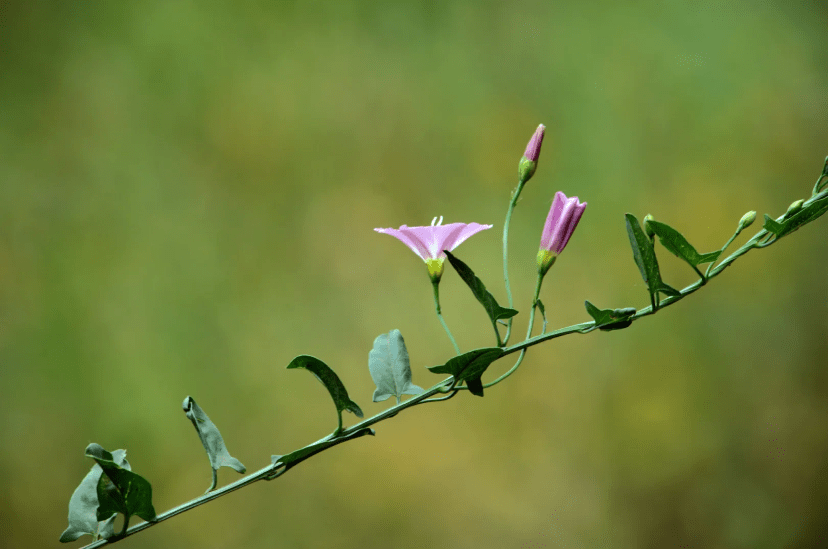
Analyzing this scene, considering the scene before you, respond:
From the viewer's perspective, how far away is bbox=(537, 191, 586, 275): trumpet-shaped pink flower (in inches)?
16.7

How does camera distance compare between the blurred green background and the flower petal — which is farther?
the blurred green background

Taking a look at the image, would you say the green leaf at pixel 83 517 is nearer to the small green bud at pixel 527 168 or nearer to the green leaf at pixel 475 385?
the green leaf at pixel 475 385

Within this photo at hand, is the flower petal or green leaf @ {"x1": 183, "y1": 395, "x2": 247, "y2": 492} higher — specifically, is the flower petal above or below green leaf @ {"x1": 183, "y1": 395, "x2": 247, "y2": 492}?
Result: above

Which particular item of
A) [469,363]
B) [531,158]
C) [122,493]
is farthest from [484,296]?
[122,493]

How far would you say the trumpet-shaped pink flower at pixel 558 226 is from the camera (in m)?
0.42

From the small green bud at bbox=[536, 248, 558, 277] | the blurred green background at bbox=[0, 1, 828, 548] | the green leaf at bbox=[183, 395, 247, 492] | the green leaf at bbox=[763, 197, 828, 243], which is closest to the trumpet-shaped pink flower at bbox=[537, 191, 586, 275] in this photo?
the small green bud at bbox=[536, 248, 558, 277]

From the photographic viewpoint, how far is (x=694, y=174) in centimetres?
167

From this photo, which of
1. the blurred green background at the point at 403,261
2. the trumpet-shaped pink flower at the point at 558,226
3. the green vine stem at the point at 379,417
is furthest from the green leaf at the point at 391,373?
the blurred green background at the point at 403,261

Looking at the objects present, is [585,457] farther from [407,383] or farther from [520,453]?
[407,383]

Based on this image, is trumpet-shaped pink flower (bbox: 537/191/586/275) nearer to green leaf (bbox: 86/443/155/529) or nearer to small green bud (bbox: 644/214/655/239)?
small green bud (bbox: 644/214/655/239)

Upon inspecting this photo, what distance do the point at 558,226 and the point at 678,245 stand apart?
0.27 ft

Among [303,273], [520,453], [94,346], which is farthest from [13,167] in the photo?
[520,453]

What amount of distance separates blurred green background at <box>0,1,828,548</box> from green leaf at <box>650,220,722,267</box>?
125 centimetres

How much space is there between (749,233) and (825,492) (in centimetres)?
76
